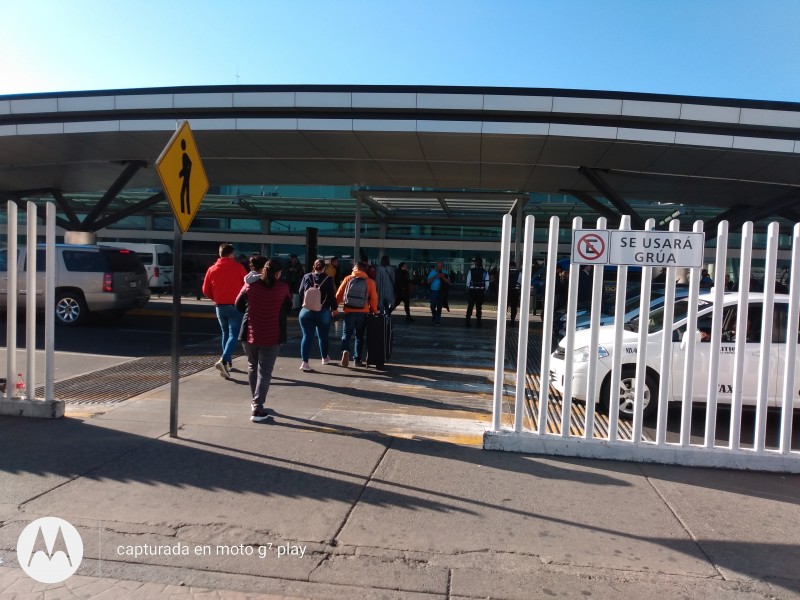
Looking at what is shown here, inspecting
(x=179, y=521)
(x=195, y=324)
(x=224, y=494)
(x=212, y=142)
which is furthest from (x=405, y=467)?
(x=212, y=142)

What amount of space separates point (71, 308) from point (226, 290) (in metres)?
Result: 7.13

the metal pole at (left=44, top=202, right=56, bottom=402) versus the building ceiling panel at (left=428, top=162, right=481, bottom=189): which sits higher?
the building ceiling panel at (left=428, top=162, right=481, bottom=189)

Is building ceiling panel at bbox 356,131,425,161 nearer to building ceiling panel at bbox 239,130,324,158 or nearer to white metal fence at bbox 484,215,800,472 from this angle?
building ceiling panel at bbox 239,130,324,158

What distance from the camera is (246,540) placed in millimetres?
3922

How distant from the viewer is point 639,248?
17.5ft

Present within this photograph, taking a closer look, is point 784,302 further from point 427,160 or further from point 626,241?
point 427,160

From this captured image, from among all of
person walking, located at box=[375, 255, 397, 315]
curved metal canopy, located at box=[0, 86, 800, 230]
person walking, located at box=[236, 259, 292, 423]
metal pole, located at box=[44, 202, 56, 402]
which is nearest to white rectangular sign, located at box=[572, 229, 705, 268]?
person walking, located at box=[236, 259, 292, 423]

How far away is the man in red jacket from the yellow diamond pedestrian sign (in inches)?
98.8

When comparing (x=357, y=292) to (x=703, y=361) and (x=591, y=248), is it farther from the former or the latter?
(x=703, y=361)

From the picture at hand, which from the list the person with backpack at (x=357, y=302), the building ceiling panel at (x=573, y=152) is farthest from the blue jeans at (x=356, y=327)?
the building ceiling panel at (x=573, y=152)

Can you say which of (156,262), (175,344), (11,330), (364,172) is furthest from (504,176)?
(156,262)

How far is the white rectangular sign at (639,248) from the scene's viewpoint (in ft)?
17.4

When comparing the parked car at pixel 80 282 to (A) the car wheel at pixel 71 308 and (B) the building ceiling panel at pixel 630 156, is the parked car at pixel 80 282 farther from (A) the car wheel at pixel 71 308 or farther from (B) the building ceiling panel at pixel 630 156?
(B) the building ceiling panel at pixel 630 156

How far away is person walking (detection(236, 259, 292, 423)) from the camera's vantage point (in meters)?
6.31
